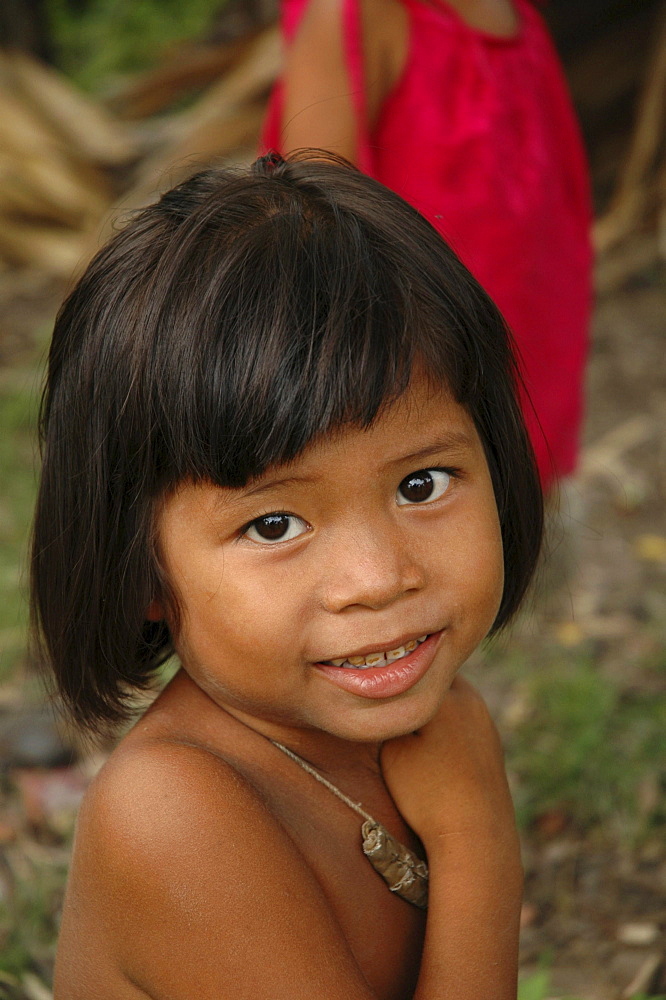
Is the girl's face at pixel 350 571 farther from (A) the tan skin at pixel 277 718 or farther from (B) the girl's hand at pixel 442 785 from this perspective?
(B) the girl's hand at pixel 442 785

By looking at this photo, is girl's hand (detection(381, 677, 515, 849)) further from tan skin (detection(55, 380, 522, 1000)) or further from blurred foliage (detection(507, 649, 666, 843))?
blurred foliage (detection(507, 649, 666, 843))

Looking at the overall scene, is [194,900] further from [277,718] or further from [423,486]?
[423,486]

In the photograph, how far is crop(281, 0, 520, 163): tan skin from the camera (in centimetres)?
232

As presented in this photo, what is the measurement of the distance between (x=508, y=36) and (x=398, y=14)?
30 centimetres

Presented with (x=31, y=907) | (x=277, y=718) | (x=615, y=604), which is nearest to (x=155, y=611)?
(x=277, y=718)

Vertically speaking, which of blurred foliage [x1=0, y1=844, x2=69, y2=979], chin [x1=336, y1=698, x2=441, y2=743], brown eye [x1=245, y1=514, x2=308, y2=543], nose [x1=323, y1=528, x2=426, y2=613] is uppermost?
brown eye [x1=245, y1=514, x2=308, y2=543]

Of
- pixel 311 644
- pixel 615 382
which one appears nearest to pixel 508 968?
pixel 311 644

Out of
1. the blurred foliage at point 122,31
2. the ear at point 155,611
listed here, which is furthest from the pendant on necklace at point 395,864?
the blurred foliage at point 122,31

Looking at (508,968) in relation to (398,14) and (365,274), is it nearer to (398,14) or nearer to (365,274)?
(365,274)

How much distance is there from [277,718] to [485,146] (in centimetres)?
147

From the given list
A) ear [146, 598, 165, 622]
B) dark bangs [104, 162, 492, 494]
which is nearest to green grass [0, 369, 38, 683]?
ear [146, 598, 165, 622]

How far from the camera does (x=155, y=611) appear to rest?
1484 millimetres

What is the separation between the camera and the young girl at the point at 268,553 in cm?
129

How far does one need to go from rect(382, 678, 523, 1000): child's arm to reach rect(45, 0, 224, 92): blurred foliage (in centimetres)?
661
